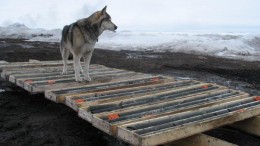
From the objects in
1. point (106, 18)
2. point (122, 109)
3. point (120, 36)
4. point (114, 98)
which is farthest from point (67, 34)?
point (120, 36)

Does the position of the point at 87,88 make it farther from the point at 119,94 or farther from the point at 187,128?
the point at 187,128

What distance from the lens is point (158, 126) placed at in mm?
3746

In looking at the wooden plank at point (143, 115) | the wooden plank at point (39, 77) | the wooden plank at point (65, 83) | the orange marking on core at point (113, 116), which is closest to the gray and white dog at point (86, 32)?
the wooden plank at point (65, 83)

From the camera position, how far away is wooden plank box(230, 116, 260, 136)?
479 centimetres

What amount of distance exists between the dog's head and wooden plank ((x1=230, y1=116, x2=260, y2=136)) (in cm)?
293

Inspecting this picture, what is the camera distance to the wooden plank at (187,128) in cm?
338

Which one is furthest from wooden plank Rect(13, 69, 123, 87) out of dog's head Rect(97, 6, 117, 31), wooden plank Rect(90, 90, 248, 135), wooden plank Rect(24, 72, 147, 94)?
wooden plank Rect(90, 90, 248, 135)

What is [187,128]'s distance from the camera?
374cm

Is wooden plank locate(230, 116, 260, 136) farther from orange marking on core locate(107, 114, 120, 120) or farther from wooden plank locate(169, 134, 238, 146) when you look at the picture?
orange marking on core locate(107, 114, 120, 120)

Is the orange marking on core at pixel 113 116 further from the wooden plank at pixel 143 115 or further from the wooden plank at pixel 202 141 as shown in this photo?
the wooden plank at pixel 202 141

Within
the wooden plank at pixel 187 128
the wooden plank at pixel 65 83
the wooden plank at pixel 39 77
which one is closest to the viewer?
the wooden plank at pixel 187 128

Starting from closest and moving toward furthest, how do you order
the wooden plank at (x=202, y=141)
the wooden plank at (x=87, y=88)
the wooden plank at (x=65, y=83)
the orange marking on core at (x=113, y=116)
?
the wooden plank at (x=202, y=141) < the orange marking on core at (x=113, y=116) < the wooden plank at (x=87, y=88) < the wooden plank at (x=65, y=83)

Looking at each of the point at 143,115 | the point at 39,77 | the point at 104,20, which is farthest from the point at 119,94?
the point at 39,77

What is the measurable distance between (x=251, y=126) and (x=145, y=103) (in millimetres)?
1621
